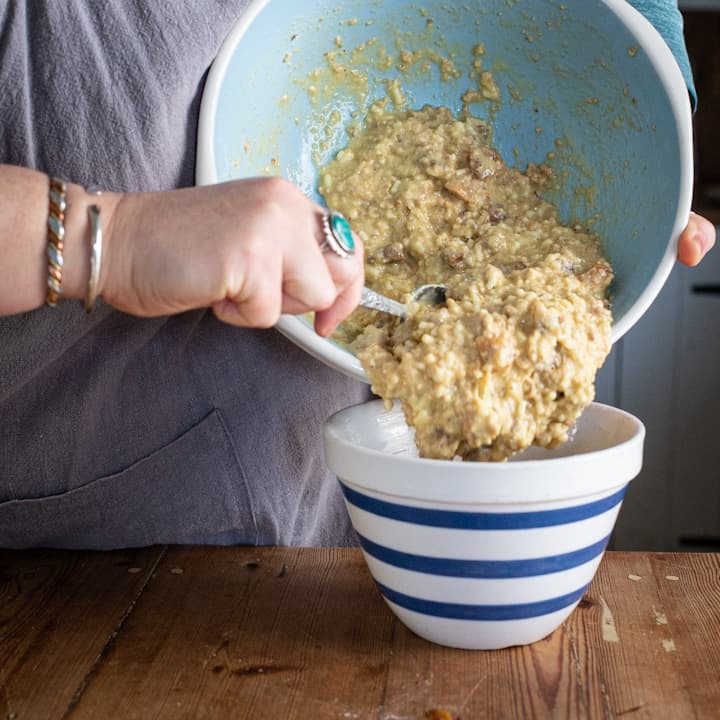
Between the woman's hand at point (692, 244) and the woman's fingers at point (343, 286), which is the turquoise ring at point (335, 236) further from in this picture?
the woman's hand at point (692, 244)

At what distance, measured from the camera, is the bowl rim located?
68cm

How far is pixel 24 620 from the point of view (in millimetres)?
807

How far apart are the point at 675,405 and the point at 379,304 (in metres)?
1.53

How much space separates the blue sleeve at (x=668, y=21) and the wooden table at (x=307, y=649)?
46cm

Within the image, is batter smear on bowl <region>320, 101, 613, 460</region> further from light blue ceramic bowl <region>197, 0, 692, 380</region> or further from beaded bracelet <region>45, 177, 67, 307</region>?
beaded bracelet <region>45, 177, 67, 307</region>

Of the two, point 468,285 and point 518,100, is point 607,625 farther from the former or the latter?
point 518,100

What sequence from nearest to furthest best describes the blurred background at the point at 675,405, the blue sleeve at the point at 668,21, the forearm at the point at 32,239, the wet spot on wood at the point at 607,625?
the forearm at the point at 32,239 → the wet spot on wood at the point at 607,625 → the blue sleeve at the point at 668,21 → the blurred background at the point at 675,405

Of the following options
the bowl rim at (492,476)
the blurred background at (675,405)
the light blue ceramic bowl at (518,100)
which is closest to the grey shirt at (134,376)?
the light blue ceramic bowl at (518,100)

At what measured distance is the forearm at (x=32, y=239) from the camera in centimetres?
64

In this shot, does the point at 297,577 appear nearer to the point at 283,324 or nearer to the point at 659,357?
the point at 283,324

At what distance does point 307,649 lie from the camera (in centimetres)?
75

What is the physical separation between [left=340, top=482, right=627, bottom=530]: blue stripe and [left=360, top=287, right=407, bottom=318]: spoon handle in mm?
150

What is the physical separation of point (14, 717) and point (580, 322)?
0.47 m

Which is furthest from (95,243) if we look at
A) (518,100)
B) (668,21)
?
(668,21)
